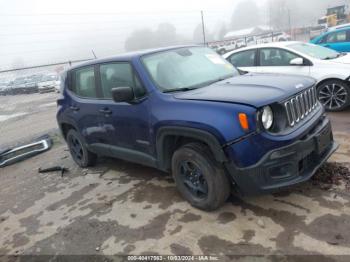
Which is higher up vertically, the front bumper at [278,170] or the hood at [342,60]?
the hood at [342,60]

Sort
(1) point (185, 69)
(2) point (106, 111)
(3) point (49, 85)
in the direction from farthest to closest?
(3) point (49, 85) < (2) point (106, 111) < (1) point (185, 69)

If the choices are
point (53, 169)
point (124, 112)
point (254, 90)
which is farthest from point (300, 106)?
point (53, 169)

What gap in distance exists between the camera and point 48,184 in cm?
544

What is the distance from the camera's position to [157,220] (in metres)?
3.77

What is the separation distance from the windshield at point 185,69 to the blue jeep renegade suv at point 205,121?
0.01 m

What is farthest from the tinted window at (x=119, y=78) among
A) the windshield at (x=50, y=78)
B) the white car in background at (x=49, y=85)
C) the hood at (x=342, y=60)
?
the windshield at (x=50, y=78)

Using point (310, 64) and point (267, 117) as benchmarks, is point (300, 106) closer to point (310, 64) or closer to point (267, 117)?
point (267, 117)

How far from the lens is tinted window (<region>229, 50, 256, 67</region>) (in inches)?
302

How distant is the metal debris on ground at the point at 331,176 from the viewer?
3875mm

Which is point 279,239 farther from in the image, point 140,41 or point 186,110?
point 140,41

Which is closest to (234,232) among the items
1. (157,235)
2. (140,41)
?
(157,235)

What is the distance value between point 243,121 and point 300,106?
860 mm

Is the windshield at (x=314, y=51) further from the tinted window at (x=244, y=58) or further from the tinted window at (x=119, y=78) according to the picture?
the tinted window at (x=119, y=78)

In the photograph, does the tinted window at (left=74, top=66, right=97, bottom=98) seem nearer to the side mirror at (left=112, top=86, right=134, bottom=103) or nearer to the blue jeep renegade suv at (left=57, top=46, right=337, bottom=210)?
the blue jeep renegade suv at (left=57, top=46, right=337, bottom=210)
